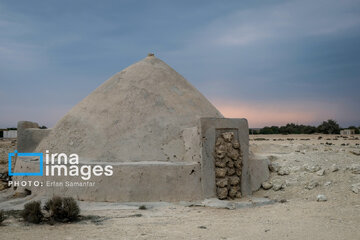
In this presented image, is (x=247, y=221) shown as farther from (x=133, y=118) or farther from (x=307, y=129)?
(x=307, y=129)

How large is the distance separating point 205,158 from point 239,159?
0.90 m

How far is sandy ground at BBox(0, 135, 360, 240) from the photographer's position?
541cm

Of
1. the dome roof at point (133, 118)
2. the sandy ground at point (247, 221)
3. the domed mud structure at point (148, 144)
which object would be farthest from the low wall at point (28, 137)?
the sandy ground at point (247, 221)

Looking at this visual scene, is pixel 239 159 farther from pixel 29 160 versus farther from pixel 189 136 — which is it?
pixel 29 160

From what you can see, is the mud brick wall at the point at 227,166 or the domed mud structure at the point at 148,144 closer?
the domed mud structure at the point at 148,144

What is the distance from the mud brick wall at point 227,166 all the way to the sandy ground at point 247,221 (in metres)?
0.86

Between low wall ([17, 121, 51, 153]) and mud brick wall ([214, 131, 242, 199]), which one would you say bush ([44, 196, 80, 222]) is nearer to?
mud brick wall ([214, 131, 242, 199])

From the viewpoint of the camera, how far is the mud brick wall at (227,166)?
7.97 metres

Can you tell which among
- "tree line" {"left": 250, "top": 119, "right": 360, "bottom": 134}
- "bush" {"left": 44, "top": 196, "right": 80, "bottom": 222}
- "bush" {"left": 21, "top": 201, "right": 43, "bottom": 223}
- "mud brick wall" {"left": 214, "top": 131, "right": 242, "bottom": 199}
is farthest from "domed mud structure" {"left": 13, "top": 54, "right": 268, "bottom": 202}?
"tree line" {"left": 250, "top": 119, "right": 360, "bottom": 134}

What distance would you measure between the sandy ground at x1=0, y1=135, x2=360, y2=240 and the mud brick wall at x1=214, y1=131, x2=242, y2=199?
855mm

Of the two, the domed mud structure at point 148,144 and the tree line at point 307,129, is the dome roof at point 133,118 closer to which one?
the domed mud structure at point 148,144

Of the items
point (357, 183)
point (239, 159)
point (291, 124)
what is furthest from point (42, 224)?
point (291, 124)

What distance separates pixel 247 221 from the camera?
623cm

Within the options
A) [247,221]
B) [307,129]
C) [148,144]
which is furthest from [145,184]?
[307,129]
